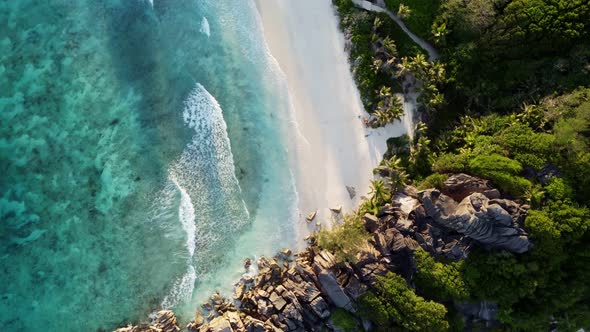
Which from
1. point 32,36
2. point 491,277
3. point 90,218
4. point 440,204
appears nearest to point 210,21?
point 32,36

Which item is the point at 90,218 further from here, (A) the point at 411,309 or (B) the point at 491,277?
(B) the point at 491,277

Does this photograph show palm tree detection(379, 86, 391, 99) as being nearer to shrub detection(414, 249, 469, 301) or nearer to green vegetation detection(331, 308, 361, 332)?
shrub detection(414, 249, 469, 301)

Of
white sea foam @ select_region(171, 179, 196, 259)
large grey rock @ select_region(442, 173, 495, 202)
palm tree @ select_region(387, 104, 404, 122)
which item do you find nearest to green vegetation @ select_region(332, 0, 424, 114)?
palm tree @ select_region(387, 104, 404, 122)

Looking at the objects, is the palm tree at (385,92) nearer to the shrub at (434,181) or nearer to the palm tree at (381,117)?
the palm tree at (381,117)

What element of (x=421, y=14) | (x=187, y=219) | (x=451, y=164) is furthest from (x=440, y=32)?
(x=187, y=219)

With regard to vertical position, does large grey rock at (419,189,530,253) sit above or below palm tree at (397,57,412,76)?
below

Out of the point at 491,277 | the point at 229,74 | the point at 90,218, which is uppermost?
the point at 229,74
